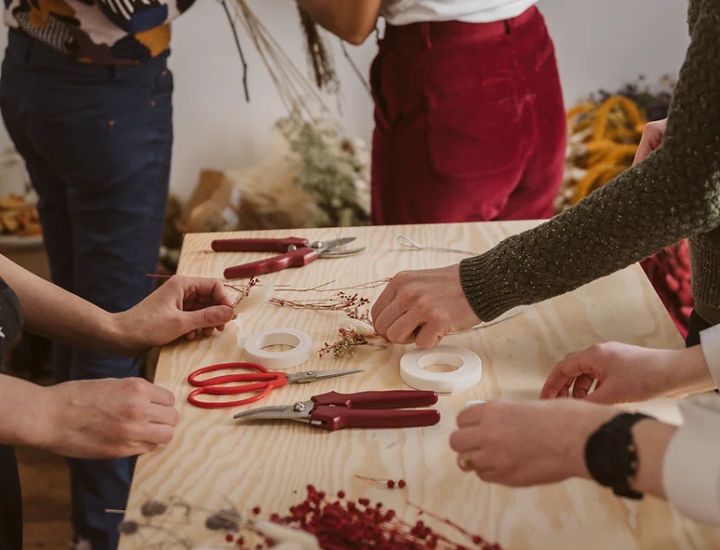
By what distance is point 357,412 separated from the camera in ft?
3.22

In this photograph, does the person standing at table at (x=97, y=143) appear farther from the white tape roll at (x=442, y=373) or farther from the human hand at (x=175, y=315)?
the white tape roll at (x=442, y=373)

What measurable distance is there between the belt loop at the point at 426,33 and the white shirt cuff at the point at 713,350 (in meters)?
0.87

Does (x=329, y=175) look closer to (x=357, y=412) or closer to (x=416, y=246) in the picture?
(x=416, y=246)

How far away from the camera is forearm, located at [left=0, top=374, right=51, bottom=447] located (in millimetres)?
919

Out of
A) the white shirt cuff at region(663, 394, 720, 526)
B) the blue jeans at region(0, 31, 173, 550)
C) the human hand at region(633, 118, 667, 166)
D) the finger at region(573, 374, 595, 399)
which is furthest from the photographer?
the blue jeans at region(0, 31, 173, 550)

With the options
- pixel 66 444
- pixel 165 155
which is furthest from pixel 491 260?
pixel 165 155

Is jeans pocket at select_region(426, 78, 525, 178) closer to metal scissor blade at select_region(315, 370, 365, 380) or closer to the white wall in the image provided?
metal scissor blade at select_region(315, 370, 365, 380)

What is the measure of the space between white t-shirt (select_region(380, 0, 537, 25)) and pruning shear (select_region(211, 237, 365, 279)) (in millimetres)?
453

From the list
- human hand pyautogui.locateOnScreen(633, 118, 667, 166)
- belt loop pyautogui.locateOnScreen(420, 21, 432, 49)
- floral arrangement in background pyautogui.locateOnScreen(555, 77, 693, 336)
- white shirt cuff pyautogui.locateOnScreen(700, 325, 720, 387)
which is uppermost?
belt loop pyautogui.locateOnScreen(420, 21, 432, 49)

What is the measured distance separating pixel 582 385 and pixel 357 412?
0.90 ft

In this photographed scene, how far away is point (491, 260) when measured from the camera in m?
1.15

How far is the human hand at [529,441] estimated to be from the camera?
76 centimetres

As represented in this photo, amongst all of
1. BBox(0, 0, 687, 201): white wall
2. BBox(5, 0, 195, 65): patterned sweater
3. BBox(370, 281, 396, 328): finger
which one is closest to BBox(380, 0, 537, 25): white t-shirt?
BBox(5, 0, 195, 65): patterned sweater

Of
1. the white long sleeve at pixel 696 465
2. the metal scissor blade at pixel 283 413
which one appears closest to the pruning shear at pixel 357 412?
the metal scissor blade at pixel 283 413
